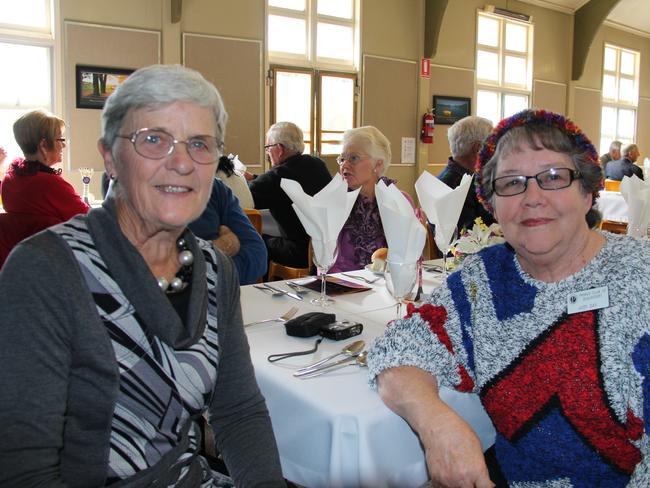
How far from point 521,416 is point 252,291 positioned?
3.73 ft

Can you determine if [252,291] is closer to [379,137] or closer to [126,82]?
[126,82]

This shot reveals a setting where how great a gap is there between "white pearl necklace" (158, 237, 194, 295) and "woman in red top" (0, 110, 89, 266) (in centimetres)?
260

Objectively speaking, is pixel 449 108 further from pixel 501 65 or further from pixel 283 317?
pixel 283 317

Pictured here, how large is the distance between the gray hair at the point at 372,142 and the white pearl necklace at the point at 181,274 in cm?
214

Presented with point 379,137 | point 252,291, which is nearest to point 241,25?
point 379,137

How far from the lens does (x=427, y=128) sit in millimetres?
8703

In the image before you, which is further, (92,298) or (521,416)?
(521,416)

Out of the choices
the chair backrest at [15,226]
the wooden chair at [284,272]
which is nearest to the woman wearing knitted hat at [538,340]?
the wooden chair at [284,272]

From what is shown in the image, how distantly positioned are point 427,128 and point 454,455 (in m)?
7.93

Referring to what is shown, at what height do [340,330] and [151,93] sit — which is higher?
[151,93]

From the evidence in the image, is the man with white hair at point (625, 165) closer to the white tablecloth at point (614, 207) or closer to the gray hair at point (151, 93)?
the white tablecloth at point (614, 207)

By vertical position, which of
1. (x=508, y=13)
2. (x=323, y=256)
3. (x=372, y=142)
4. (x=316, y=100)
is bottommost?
(x=323, y=256)

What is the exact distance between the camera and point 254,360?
58.9 inches

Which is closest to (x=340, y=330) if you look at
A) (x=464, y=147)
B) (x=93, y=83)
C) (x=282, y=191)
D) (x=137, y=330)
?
(x=137, y=330)
